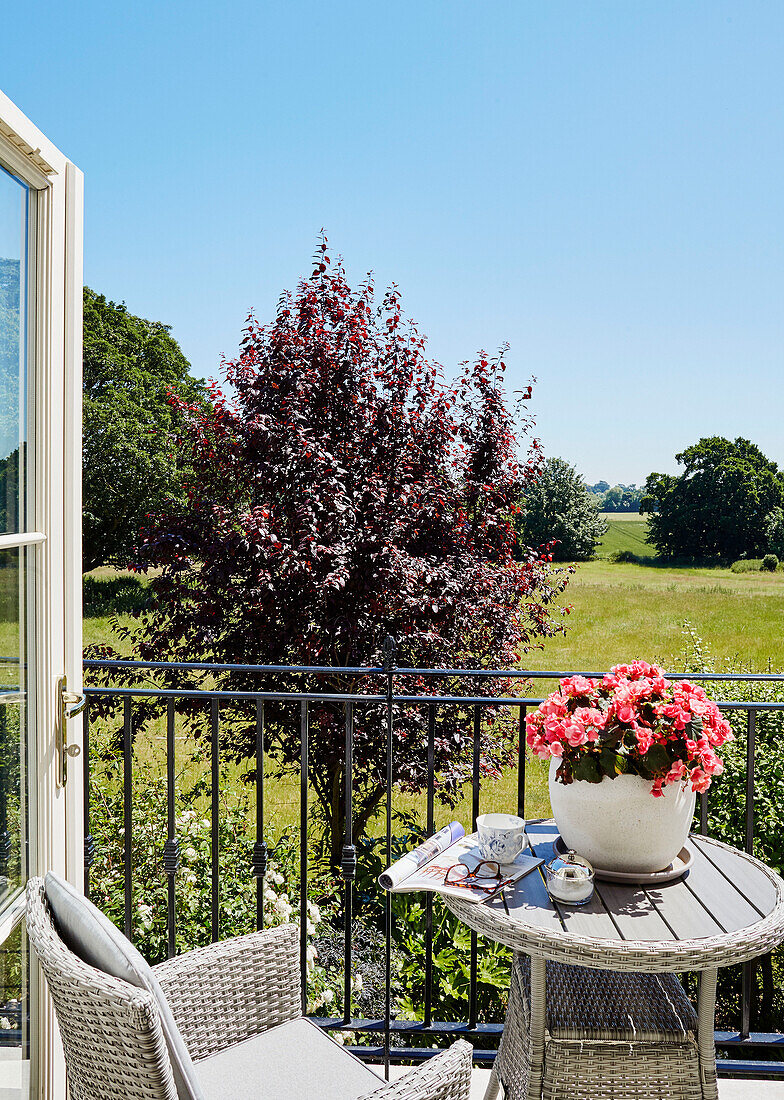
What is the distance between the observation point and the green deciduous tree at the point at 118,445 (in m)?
11.2

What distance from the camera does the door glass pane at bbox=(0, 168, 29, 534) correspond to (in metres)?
1.34

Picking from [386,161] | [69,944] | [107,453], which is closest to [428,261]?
[386,161]

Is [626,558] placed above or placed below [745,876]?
above

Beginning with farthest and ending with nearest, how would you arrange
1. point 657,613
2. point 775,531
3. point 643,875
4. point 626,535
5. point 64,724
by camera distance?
point 775,531 < point 657,613 < point 626,535 < point 64,724 < point 643,875

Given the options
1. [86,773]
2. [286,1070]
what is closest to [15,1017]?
[286,1070]

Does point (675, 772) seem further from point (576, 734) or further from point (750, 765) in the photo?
point (750, 765)

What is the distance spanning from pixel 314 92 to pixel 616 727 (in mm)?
6060

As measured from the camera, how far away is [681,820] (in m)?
1.37

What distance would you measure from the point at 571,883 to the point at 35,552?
1.23m

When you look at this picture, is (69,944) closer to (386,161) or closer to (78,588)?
(78,588)

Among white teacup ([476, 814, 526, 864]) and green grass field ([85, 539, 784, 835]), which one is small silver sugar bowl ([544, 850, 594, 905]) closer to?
white teacup ([476, 814, 526, 864])

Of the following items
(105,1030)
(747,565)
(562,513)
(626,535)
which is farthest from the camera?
(747,565)

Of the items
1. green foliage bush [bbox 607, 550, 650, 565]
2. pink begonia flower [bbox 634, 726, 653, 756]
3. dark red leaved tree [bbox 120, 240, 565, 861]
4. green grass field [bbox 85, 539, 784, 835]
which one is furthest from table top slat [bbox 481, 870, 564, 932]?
green foliage bush [bbox 607, 550, 650, 565]

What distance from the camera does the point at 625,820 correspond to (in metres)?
1.35
